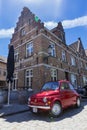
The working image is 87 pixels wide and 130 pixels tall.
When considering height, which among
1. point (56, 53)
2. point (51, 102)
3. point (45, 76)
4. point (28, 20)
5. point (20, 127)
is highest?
point (28, 20)

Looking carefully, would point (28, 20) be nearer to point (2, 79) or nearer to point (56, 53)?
point (56, 53)

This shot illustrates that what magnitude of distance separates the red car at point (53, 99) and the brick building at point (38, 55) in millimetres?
6155

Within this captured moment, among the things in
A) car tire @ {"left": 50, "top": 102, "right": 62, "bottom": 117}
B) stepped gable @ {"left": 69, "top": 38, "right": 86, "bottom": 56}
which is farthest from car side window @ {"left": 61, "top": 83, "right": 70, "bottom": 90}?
stepped gable @ {"left": 69, "top": 38, "right": 86, "bottom": 56}

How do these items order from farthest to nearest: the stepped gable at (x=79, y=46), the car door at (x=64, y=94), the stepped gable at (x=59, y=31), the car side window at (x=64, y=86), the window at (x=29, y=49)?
1. the stepped gable at (x=79, y=46)
2. the stepped gable at (x=59, y=31)
3. the window at (x=29, y=49)
4. the car side window at (x=64, y=86)
5. the car door at (x=64, y=94)

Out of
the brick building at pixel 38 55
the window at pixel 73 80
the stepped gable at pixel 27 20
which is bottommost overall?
the window at pixel 73 80

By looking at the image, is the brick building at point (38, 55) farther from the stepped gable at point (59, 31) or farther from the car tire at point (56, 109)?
the car tire at point (56, 109)

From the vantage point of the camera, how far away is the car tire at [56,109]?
7257 mm

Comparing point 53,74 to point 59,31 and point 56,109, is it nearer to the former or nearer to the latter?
point 59,31

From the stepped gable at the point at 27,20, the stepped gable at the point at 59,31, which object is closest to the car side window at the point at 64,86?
the stepped gable at the point at 27,20

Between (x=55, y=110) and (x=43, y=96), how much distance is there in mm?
960

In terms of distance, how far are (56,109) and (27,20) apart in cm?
1422

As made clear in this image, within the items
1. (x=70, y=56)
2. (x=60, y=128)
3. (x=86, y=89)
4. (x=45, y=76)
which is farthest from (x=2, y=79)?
(x=60, y=128)

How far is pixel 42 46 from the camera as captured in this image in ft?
51.2

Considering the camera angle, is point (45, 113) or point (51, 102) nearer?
point (51, 102)
